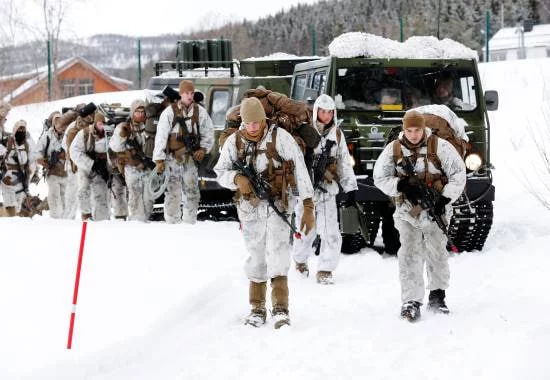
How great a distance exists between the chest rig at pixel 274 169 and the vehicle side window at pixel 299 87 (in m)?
3.93

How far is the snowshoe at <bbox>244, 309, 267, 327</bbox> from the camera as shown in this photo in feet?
21.4

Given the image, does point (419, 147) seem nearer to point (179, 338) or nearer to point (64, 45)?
point (179, 338)

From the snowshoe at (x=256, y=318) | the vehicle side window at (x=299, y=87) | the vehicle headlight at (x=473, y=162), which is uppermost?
the vehicle side window at (x=299, y=87)

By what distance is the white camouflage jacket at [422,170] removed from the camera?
6551 millimetres

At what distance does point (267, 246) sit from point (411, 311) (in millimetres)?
1240

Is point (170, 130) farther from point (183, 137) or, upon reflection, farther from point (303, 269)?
point (303, 269)

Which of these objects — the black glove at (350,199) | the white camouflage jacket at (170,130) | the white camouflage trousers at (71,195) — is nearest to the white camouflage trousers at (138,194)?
the white camouflage jacket at (170,130)

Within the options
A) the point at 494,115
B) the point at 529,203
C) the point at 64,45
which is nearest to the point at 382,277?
the point at 529,203

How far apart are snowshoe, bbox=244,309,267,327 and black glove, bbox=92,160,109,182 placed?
6.06 meters

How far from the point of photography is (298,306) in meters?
7.27

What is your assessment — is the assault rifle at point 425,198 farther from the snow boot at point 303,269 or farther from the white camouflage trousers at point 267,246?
the snow boot at point 303,269

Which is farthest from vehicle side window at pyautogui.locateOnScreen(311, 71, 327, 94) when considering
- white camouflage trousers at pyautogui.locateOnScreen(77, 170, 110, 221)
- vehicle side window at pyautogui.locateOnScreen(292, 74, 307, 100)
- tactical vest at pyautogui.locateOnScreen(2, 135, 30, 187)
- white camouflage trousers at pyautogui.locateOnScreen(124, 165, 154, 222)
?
tactical vest at pyautogui.locateOnScreen(2, 135, 30, 187)

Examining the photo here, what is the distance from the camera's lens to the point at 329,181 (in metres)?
8.28

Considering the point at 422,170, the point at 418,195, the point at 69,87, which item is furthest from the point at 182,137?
the point at 69,87
